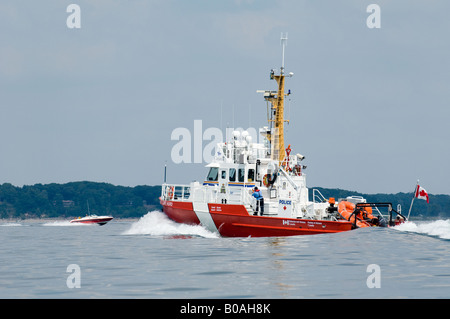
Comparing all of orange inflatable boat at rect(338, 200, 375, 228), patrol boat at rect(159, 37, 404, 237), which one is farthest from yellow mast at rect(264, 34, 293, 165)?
orange inflatable boat at rect(338, 200, 375, 228)

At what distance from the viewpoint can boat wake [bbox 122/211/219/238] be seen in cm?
3356

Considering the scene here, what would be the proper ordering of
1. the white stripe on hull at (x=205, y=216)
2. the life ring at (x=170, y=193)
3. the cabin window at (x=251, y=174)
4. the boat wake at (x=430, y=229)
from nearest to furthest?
the boat wake at (x=430, y=229) → the white stripe on hull at (x=205, y=216) → the cabin window at (x=251, y=174) → the life ring at (x=170, y=193)

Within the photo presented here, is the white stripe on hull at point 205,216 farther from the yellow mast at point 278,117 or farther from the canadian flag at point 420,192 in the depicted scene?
the canadian flag at point 420,192

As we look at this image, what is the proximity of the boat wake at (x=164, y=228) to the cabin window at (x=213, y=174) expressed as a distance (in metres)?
3.19

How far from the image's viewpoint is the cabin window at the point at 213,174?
34.8 meters

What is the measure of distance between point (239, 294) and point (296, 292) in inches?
56.8

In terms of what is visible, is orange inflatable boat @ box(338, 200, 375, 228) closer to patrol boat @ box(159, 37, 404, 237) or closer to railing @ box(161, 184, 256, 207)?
patrol boat @ box(159, 37, 404, 237)

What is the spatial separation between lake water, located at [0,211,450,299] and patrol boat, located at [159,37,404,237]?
124cm

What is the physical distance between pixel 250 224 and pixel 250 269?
41.4 feet

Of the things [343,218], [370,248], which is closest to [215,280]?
[370,248]

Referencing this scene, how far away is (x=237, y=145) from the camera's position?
115ft

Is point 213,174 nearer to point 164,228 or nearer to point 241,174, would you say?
point 241,174

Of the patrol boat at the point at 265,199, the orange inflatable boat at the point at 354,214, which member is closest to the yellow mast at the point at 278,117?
the patrol boat at the point at 265,199
